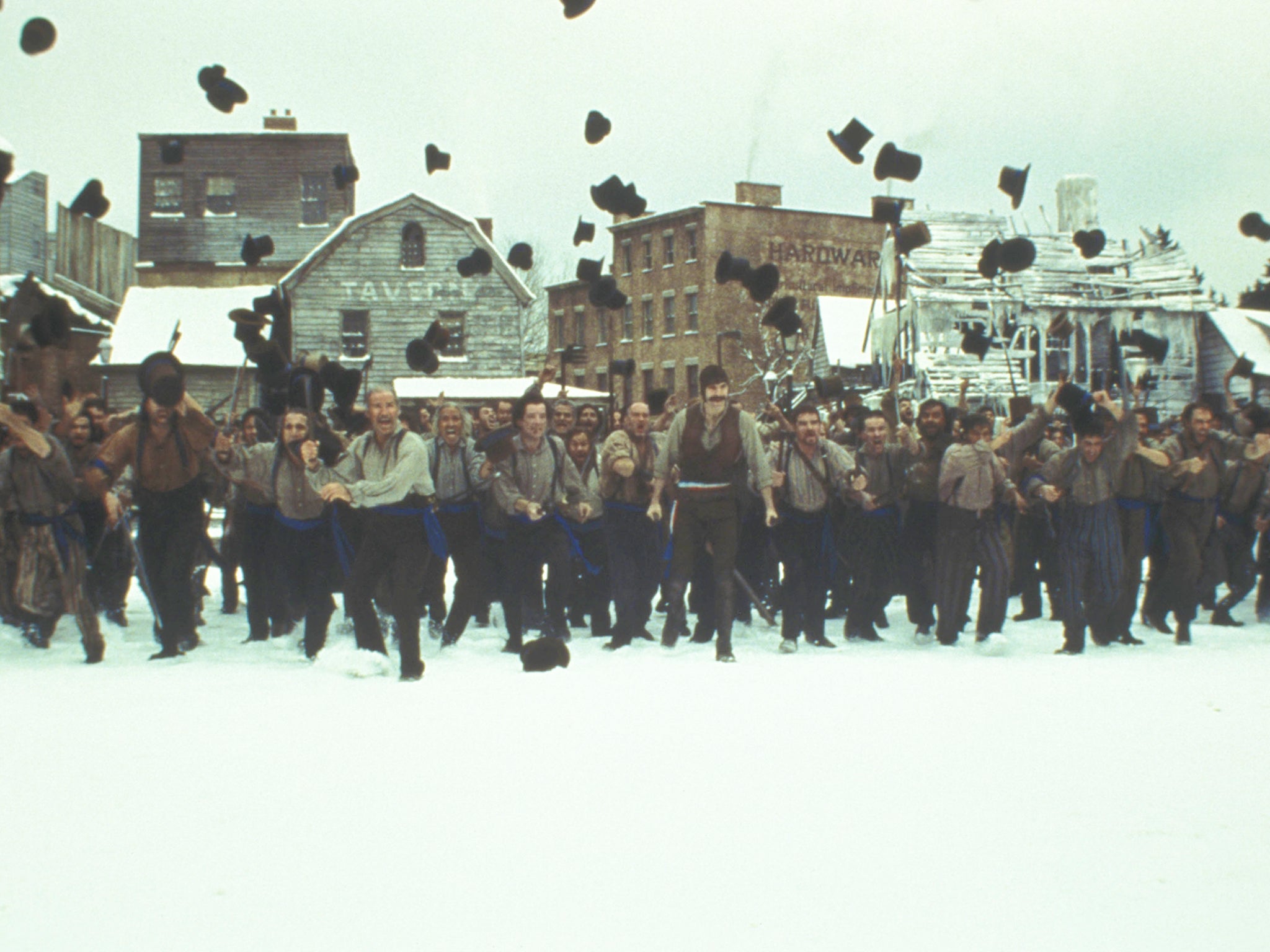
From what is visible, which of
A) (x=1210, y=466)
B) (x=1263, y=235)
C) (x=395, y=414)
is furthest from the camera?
(x=1263, y=235)

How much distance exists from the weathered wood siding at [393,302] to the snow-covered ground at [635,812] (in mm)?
37964

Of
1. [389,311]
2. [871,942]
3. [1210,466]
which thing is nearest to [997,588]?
[1210,466]

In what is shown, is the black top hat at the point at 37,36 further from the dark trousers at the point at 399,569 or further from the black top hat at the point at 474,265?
the black top hat at the point at 474,265

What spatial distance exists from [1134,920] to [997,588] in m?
7.60

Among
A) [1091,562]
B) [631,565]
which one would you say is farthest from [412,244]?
[1091,562]

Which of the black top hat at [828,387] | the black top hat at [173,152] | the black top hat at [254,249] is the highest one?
the black top hat at [173,152]

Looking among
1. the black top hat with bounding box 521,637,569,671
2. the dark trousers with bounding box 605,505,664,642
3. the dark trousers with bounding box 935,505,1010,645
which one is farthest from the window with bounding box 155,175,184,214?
the black top hat with bounding box 521,637,569,671

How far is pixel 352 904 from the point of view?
4.86m

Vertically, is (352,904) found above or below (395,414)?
below

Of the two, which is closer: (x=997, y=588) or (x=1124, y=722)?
(x=1124, y=722)

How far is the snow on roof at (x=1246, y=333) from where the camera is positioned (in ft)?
157

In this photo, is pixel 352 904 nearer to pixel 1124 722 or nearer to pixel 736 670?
pixel 1124 722

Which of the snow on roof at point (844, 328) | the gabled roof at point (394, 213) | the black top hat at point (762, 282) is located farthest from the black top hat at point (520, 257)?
the snow on roof at point (844, 328)

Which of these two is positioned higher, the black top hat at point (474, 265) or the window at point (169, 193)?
the window at point (169, 193)
